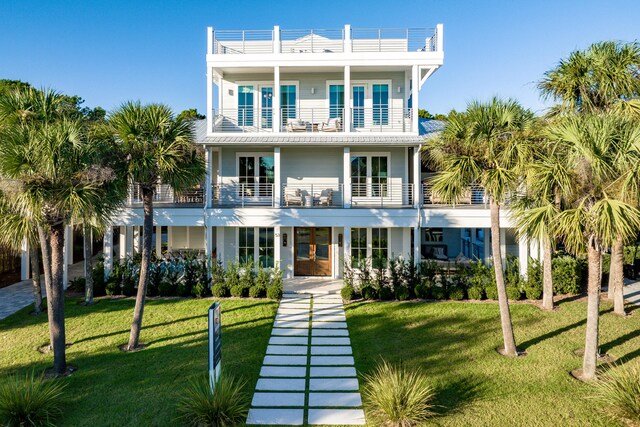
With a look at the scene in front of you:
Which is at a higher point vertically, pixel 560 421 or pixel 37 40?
pixel 37 40

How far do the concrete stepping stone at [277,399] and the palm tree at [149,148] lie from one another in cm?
416

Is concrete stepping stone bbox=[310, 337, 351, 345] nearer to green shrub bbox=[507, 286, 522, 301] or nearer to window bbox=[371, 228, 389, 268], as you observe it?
green shrub bbox=[507, 286, 522, 301]

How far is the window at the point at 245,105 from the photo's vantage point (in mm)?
17125

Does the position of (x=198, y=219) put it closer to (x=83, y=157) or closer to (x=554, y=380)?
(x=83, y=157)

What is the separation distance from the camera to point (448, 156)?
29.4ft

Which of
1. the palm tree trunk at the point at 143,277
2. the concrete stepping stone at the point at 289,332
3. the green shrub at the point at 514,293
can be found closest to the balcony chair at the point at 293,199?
the concrete stepping stone at the point at 289,332

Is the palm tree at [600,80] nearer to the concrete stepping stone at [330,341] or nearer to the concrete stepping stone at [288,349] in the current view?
the concrete stepping stone at [330,341]

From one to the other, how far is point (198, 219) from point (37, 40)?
15.8 m

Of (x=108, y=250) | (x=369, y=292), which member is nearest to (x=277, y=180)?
(x=369, y=292)

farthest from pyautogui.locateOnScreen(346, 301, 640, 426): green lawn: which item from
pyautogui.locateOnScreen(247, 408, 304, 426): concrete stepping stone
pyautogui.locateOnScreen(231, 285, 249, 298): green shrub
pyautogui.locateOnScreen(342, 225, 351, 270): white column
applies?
pyautogui.locateOnScreen(231, 285, 249, 298): green shrub

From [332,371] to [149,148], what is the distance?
6.85 metres

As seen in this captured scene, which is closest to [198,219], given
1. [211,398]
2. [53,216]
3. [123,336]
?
[123,336]

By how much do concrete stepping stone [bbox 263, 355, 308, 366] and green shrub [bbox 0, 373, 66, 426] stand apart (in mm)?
4007

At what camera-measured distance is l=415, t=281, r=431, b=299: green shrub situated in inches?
529
